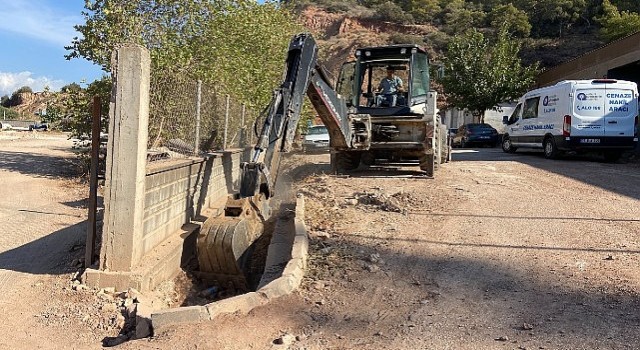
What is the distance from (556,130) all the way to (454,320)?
43.6 ft

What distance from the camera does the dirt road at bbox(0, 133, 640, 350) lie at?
165 inches

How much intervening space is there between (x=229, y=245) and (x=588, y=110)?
12741 millimetres

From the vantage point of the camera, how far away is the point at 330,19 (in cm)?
7550

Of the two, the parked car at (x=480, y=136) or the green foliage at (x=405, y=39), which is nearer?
the parked car at (x=480, y=136)

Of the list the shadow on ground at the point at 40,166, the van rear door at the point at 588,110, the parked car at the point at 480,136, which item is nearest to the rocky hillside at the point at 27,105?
the shadow on ground at the point at 40,166

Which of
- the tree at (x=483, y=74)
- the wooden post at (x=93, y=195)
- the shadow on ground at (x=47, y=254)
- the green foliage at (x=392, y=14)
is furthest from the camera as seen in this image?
the green foliage at (x=392, y=14)

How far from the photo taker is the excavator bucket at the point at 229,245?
5961 millimetres

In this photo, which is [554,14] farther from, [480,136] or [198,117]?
[198,117]

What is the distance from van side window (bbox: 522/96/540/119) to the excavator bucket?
13686 mm

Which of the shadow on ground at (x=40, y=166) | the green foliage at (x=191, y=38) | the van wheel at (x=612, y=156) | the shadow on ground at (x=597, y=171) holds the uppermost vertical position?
the green foliage at (x=191, y=38)

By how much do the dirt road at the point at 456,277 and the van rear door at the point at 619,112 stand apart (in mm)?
5911

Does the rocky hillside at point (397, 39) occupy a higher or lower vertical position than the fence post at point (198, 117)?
higher

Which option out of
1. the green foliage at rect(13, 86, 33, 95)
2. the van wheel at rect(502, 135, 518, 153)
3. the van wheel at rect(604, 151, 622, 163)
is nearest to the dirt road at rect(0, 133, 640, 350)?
the van wheel at rect(604, 151, 622, 163)

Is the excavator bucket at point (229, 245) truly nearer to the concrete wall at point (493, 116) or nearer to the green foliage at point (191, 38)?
the green foliage at point (191, 38)
